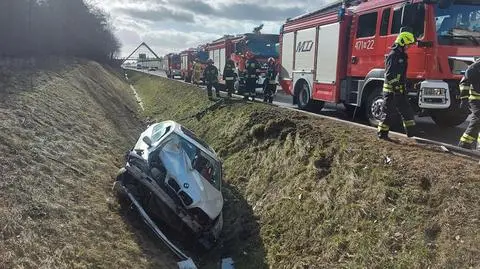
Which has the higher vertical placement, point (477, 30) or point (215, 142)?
point (477, 30)

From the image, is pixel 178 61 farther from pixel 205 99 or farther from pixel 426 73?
pixel 426 73

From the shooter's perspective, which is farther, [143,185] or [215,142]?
[215,142]

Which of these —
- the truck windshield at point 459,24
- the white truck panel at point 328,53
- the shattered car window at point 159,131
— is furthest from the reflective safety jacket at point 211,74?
the truck windshield at point 459,24

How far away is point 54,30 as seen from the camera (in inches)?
1809

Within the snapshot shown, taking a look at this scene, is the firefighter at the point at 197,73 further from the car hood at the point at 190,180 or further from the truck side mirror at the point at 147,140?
the car hood at the point at 190,180

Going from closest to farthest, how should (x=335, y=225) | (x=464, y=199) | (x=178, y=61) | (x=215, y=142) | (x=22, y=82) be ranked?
(x=464, y=199) → (x=335, y=225) → (x=215, y=142) → (x=22, y=82) → (x=178, y=61)

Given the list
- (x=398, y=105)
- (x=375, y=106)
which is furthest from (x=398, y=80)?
(x=375, y=106)

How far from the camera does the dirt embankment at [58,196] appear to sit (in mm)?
5359

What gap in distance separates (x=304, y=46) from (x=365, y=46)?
340 cm

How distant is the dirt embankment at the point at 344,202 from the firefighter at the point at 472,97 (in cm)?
63

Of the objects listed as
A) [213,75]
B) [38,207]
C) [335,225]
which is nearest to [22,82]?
[213,75]

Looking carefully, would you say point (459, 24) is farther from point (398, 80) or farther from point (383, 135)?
point (383, 135)

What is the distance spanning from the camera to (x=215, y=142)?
13.0 m

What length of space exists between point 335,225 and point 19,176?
4.98 m
